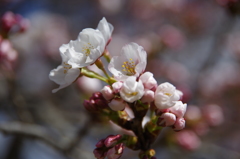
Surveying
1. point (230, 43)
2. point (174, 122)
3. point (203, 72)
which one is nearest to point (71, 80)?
point (174, 122)

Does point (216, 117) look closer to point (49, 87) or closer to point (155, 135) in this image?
point (155, 135)

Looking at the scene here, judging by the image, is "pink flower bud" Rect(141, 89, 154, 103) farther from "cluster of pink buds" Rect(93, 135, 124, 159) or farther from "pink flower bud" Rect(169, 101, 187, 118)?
"cluster of pink buds" Rect(93, 135, 124, 159)

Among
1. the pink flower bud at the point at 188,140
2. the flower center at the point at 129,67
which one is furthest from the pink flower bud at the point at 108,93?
the pink flower bud at the point at 188,140

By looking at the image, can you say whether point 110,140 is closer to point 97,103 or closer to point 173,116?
point 97,103

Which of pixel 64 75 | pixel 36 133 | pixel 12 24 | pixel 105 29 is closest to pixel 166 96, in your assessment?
pixel 105 29

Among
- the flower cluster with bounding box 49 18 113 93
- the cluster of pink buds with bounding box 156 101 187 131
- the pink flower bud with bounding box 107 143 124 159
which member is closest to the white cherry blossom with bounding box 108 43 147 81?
the flower cluster with bounding box 49 18 113 93

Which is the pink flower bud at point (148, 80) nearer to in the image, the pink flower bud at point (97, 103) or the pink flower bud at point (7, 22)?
the pink flower bud at point (97, 103)
